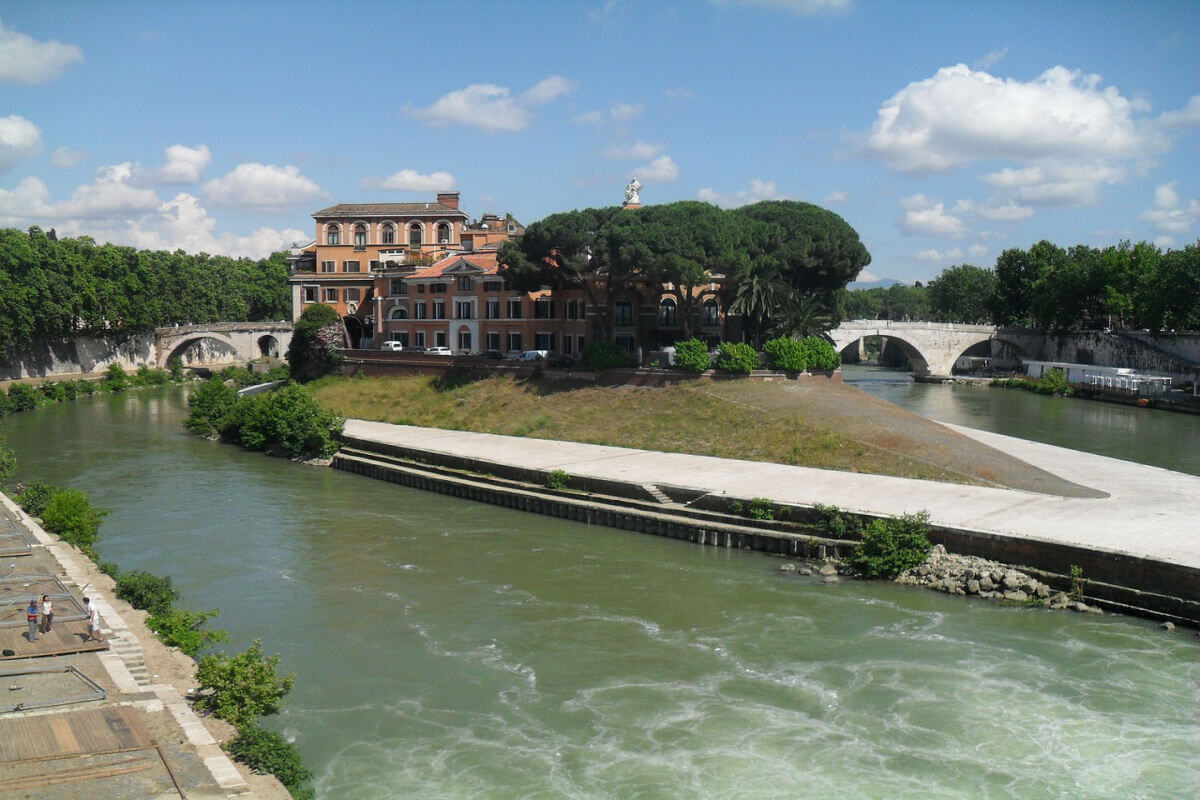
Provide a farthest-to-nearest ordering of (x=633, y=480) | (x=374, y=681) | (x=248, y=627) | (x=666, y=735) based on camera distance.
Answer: (x=633, y=480)
(x=248, y=627)
(x=374, y=681)
(x=666, y=735)

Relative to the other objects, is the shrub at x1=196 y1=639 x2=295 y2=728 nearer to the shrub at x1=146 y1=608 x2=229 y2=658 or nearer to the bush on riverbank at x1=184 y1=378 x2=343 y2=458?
the shrub at x1=146 y1=608 x2=229 y2=658

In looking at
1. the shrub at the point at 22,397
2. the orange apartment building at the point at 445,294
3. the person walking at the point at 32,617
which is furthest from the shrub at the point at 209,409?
the person walking at the point at 32,617

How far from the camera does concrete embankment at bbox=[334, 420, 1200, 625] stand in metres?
31.5

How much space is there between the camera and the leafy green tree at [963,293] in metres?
144

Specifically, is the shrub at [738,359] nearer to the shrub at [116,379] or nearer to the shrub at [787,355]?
→ the shrub at [787,355]

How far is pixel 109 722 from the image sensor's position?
1995cm

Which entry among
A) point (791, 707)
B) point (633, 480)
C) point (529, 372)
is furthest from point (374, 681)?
point (529, 372)

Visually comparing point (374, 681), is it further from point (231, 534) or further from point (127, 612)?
point (231, 534)

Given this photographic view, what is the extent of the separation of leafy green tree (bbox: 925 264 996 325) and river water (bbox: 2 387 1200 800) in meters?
117

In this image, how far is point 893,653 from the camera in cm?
2809

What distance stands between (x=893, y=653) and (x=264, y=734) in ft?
54.1

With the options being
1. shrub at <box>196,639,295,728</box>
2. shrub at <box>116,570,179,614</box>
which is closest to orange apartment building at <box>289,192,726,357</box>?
shrub at <box>116,570,179,614</box>

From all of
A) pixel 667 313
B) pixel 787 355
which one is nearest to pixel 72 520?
pixel 787 355

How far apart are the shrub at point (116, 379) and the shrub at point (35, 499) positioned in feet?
206
